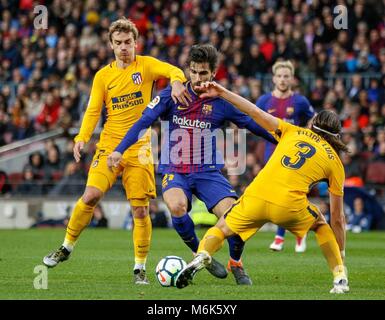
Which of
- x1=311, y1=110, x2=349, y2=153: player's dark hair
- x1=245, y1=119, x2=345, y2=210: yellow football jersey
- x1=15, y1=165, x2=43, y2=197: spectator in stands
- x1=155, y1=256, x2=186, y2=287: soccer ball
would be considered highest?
x1=311, y1=110, x2=349, y2=153: player's dark hair

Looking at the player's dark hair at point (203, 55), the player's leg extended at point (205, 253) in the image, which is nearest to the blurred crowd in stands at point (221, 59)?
the player's dark hair at point (203, 55)

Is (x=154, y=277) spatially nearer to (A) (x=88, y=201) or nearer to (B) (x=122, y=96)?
(A) (x=88, y=201)

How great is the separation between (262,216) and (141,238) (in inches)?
76.5

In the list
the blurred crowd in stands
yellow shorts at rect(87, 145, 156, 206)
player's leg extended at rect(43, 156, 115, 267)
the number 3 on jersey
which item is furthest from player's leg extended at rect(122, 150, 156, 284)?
the blurred crowd in stands

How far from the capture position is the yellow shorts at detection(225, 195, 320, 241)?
926cm

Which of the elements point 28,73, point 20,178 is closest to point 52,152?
point 20,178

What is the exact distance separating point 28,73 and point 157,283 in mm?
17623

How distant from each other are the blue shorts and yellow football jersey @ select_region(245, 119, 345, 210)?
126 centimetres

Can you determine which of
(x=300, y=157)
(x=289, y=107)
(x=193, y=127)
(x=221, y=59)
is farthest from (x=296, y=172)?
(x=221, y=59)

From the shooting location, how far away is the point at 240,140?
66.9ft

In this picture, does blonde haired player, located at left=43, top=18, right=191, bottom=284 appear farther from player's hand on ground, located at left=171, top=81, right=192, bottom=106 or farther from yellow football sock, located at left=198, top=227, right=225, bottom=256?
yellow football sock, located at left=198, top=227, right=225, bottom=256

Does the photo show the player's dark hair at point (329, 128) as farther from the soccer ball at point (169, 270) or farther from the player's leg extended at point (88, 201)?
the player's leg extended at point (88, 201)

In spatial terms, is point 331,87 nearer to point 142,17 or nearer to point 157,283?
point 142,17

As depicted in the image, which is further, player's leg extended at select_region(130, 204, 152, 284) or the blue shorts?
player's leg extended at select_region(130, 204, 152, 284)
